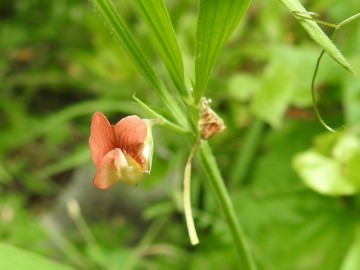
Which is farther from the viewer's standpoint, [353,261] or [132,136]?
[353,261]

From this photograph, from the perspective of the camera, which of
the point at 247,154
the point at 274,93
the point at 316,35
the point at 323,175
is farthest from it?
the point at 247,154

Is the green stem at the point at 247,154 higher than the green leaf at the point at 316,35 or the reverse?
the reverse

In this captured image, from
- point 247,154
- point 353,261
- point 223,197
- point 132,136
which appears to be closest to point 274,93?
point 247,154

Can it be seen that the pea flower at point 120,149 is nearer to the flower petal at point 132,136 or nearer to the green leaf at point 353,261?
the flower petal at point 132,136

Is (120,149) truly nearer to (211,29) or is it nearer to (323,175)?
(211,29)

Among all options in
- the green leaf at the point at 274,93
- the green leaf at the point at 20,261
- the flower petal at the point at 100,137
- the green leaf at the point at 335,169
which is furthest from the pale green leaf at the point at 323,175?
the flower petal at the point at 100,137

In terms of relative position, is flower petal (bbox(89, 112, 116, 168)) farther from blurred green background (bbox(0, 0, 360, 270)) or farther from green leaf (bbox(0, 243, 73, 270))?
blurred green background (bbox(0, 0, 360, 270))
